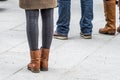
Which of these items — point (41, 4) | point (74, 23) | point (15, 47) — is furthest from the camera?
point (74, 23)

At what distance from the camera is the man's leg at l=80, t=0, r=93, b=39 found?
281 inches

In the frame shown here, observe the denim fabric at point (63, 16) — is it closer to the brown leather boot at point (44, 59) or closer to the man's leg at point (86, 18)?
the man's leg at point (86, 18)

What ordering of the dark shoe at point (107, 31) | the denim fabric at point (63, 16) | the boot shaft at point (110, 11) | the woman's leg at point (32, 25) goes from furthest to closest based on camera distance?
the dark shoe at point (107, 31), the boot shaft at point (110, 11), the denim fabric at point (63, 16), the woman's leg at point (32, 25)

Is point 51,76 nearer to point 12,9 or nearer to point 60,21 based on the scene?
point 60,21

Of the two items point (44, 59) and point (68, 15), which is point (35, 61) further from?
point (68, 15)

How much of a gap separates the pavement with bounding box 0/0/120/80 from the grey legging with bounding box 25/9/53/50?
37cm

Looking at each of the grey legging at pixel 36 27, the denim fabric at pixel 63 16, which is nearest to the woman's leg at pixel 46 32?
the grey legging at pixel 36 27

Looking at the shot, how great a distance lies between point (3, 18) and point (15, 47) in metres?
2.60

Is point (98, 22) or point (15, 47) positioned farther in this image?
point (98, 22)

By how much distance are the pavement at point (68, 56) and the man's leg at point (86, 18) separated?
4.8 inches

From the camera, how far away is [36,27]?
5.38 meters

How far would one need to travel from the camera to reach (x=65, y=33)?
7316 mm

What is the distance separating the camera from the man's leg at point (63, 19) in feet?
23.3

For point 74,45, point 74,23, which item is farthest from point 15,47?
point 74,23
